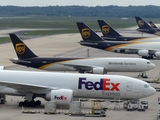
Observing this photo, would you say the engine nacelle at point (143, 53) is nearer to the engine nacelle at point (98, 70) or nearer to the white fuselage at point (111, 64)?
the white fuselage at point (111, 64)

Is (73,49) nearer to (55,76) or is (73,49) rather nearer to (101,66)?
(101,66)

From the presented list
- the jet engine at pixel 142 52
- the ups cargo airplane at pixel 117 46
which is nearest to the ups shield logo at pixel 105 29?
the ups cargo airplane at pixel 117 46

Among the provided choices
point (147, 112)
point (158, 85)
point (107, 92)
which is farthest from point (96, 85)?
point (158, 85)

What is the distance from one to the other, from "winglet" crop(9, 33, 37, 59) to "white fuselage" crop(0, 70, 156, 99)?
15438mm

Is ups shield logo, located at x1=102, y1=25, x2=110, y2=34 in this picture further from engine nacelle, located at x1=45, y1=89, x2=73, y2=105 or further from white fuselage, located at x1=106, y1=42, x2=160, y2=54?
engine nacelle, located at x1=45, y1=89, x2=73, y2=105

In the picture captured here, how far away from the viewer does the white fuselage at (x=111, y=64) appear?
7156cm

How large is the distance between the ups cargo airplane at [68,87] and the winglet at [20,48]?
15.4 m

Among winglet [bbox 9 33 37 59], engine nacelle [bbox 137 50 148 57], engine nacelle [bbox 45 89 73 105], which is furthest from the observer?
engine nacelle [bbox 137 50 148 57]

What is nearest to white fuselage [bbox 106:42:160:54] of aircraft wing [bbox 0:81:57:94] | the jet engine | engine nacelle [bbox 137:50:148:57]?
the jet engine

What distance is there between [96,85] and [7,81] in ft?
28.7

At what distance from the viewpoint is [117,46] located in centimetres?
9669

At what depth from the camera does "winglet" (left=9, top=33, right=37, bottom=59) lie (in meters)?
66.2

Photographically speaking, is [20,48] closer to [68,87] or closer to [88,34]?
[68,87]

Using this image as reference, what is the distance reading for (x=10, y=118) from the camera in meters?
44.2
